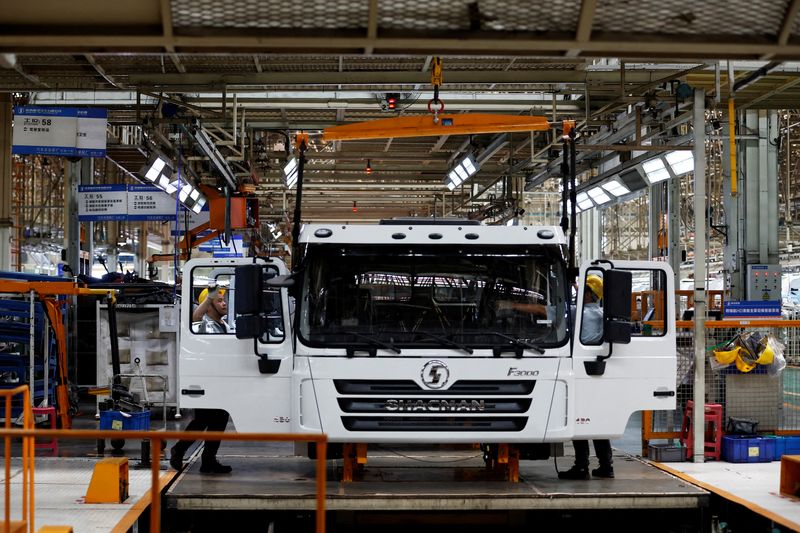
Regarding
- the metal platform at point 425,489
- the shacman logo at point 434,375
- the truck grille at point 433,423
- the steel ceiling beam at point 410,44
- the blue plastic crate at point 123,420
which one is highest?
the steel ceiling beam at point 410,44

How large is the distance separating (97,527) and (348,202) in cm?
1930

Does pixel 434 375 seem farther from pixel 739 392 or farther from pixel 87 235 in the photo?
pixel 87 235

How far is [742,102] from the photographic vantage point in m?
14.1

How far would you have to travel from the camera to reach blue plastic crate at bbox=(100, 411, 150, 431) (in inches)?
420

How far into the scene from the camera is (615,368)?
821cm

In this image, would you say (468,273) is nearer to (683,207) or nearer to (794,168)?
(683,207)

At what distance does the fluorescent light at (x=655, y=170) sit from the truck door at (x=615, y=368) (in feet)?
19.3

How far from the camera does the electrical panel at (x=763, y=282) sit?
1588 cm

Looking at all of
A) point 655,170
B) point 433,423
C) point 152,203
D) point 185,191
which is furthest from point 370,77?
point 152,203

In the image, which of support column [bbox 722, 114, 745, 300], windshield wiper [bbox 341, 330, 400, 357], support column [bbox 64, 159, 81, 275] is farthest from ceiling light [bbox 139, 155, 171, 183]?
support column [bbox 722, 114, 745, 300]

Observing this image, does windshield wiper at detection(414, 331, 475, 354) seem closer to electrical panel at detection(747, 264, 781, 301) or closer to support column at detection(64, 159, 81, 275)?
electrical panel at detection(747, 264, 781, 301)

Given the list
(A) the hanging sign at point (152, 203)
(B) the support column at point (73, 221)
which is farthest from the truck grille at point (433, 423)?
(A) the hanging sign at point (152, 203)

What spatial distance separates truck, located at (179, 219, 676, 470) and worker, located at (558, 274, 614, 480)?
63 millimetres

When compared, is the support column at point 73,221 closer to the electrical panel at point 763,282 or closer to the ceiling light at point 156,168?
→ the ceiling light at point 156,168
